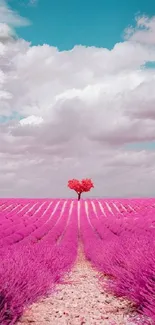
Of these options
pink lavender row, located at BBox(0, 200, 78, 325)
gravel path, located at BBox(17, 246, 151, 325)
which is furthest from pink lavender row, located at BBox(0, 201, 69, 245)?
gravel path, located at BBox(17, 246, 151, 325)

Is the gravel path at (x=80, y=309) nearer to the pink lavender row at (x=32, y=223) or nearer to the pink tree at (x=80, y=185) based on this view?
the pink lavender row at (x=32, y=223)

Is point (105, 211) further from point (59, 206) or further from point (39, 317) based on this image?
point (39, 317)

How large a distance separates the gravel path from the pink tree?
4827 cm

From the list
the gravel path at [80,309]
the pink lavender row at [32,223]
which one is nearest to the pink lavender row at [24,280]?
the gravel path at [80,309]

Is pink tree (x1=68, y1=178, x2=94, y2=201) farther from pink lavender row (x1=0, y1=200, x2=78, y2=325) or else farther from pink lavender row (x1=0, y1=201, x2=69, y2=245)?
pink lavender row (x1=0, y1=200, x2=78, y2=325)

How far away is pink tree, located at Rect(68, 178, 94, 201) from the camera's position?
57.1 metres

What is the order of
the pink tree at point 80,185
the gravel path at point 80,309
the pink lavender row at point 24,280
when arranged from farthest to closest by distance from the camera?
the pink tree at point 80,185 → the gravel path at point 80,309 → the pink lavender row at point 24,280

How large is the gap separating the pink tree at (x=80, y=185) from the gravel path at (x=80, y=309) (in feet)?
158

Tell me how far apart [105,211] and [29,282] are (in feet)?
101

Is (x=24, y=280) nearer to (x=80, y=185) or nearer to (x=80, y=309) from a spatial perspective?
(x=80, y=309)

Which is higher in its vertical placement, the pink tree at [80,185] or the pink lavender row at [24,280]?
the pink tree at [80,185]

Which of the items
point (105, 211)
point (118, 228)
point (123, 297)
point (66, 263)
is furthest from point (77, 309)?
point (105, 211)

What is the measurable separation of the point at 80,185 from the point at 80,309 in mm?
50963

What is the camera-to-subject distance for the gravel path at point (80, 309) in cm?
570
